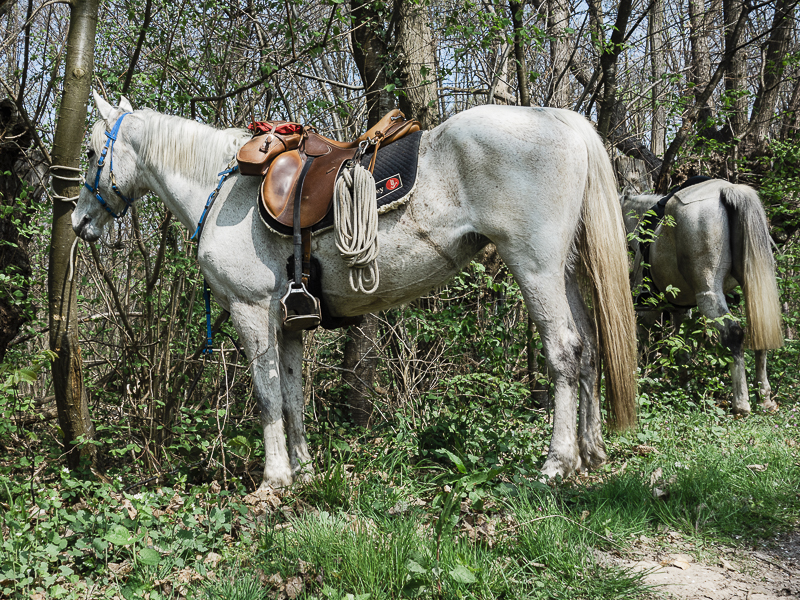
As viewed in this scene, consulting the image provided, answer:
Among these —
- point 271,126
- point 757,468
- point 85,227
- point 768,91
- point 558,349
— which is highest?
point 768,91

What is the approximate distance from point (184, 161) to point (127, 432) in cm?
212

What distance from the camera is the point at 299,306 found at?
11.6 feet

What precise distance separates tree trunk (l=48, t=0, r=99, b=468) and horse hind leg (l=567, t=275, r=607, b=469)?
124 inches

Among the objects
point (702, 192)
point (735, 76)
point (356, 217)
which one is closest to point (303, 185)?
point (356, 217)

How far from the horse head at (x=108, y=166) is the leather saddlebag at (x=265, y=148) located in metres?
0.98

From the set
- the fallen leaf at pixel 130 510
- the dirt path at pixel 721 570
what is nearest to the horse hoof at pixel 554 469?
the dirt path at pixel 721 570

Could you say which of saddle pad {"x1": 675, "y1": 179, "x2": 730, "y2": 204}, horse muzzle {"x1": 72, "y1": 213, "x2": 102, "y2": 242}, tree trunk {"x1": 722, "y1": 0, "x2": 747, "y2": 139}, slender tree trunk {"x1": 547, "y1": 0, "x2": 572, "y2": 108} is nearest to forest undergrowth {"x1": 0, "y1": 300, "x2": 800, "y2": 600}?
horse muzzle {"x1": 72, "y1": 213, "x2": 102, "y2": 242}

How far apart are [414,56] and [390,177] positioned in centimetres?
234

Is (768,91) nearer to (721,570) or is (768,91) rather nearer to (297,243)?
(297,243)

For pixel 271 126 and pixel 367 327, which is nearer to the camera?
pixel 271 126

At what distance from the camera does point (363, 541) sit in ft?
7.70

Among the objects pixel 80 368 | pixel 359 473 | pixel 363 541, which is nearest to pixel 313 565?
pixel 363 541

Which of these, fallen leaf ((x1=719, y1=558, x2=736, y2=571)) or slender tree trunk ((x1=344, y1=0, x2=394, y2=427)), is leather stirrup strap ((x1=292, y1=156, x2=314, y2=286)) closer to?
slender tree trunk ((x1=344, y1=0, x2=394, y2=427))

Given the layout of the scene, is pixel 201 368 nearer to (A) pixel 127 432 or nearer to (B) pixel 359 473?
(A) pixel 127 432
